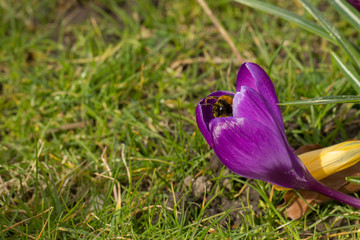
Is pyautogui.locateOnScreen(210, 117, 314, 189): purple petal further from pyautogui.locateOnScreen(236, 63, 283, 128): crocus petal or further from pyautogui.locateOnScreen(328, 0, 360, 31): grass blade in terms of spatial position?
pyautogui.locateOnScreen(328, 0, 360, 31): grass blade

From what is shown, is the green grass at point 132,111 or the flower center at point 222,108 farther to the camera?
the green grass at point 132,111

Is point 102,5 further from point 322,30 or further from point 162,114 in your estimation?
point 322,30

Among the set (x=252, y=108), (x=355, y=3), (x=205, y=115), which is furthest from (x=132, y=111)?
(x=355, y=3)

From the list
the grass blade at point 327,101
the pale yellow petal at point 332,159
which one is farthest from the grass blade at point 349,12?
the pale yellow petal at point 332,159

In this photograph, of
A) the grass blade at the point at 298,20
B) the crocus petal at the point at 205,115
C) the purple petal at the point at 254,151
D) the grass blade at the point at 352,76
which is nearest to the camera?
the purple petal at the point at 254,151

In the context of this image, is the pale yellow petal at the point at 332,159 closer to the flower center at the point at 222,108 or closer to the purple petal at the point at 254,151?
the purple petal at the point at 254,151

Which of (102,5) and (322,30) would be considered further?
(102,5)

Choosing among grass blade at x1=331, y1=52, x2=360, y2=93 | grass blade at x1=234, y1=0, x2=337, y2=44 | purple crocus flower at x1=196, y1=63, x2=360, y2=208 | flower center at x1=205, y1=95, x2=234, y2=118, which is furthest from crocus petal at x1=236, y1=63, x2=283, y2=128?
grass blade at x1=234, y1=0, x2=337, y2=44

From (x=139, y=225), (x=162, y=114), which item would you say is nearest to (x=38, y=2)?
(x=162, y=114)
